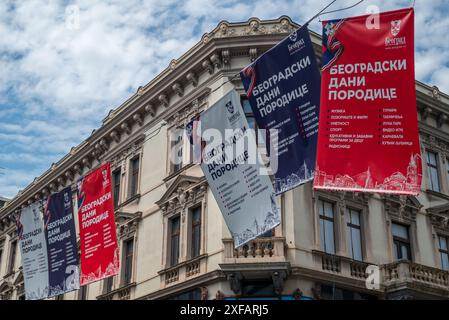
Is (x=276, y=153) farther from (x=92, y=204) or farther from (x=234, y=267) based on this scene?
(x=92, y=204)

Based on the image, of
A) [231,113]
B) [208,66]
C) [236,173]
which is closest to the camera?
[236,173]

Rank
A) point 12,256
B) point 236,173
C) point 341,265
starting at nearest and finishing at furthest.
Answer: point 236,173 < point 341,265 < point 12,256

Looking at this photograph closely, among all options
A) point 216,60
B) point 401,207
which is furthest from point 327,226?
point 216,60

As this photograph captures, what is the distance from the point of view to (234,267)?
62.0ft

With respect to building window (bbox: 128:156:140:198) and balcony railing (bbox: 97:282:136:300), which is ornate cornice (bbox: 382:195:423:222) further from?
building window (bbox: 128:156:140:198)

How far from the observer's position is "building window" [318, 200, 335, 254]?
20891mm

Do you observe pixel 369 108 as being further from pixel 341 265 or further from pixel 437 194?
pixel 437 194

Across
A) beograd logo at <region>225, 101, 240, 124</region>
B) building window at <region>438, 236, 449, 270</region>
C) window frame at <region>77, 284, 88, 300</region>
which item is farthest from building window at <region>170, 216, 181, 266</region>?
building window at <region>438, 236, 449, 270</region>

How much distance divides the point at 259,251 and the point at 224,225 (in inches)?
68.4

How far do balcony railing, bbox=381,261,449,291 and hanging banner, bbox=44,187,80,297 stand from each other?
1112cm

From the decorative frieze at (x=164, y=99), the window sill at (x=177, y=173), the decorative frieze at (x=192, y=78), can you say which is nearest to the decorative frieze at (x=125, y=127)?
the decorative frieze at (x=164, y=99)

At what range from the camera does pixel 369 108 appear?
504 inches

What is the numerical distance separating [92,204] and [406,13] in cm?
1362

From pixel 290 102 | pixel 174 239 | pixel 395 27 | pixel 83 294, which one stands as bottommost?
pixel 83 294
